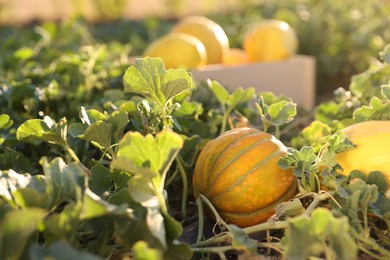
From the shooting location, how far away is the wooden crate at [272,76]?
295 cm

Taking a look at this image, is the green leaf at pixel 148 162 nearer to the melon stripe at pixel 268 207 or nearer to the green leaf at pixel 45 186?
the green leaf at pixel 45 186

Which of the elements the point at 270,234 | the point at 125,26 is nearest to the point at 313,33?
the point at 125,26

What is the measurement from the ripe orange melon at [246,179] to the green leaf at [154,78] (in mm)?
234

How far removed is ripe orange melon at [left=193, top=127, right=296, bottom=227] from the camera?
155cm

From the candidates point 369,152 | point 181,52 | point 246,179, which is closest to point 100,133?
point 246,179

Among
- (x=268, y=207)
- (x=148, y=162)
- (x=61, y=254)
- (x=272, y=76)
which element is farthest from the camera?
(x=272, y=76)

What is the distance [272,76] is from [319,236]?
81.6 inches

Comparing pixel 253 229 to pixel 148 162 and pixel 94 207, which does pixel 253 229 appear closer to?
pixel 148 162

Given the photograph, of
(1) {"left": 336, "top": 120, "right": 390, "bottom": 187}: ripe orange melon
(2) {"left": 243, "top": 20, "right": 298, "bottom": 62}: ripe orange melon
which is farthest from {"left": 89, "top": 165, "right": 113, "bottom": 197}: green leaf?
(2) {"left": 243, "top": 20, "right": 298, "bottom": 62}: ripe orange melon

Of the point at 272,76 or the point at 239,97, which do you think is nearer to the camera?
the point at 239,97

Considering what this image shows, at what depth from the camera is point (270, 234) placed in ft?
5.02

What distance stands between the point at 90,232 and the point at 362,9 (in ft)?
15.8

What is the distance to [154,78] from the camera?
1.45 m

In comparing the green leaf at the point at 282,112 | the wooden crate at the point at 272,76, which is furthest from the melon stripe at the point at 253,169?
the wooden crate at the point at 272,76
